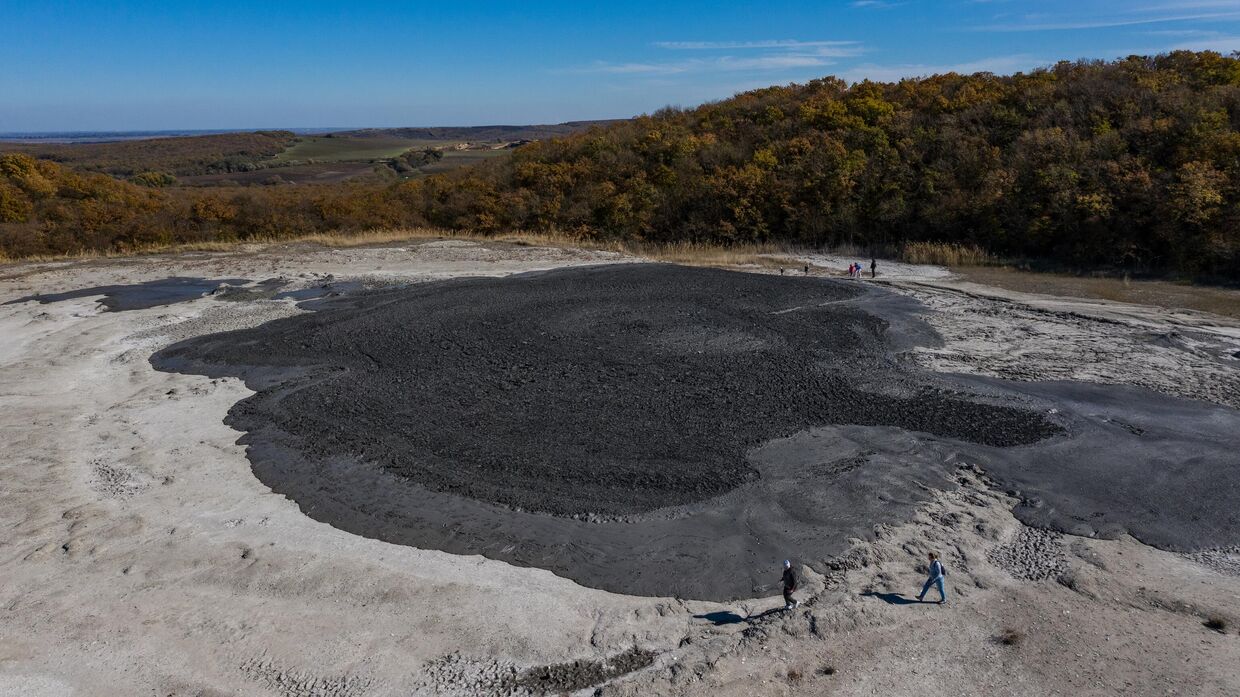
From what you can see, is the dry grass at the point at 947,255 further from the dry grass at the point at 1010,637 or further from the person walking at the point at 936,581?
the dry grass at the point at 1010,637

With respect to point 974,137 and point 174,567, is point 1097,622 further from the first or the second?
point 974,137

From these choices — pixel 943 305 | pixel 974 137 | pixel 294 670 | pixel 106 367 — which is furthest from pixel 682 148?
pixel 294 670

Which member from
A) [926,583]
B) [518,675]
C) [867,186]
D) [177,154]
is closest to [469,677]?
[518,675]

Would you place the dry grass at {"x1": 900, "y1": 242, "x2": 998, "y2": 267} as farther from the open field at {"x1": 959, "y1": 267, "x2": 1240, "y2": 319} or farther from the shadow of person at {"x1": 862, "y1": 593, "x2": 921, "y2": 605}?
the shadow of person at {"x1": 862, "y1": 593, "x2": 921, "y2": 605}

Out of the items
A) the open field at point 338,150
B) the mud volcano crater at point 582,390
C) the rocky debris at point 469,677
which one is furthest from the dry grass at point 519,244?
the open field at point 338,150

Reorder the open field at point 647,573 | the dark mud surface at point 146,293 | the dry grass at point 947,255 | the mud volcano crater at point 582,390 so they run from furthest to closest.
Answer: the dry grass at point 947,255
the dark mud surface at point 146,293
the mud volcano crater at point 582,390
the open field at point 647,573

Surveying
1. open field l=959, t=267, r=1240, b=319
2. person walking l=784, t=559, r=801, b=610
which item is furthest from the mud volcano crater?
open field l=959, t=267, r=1240, b=319
